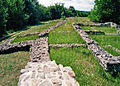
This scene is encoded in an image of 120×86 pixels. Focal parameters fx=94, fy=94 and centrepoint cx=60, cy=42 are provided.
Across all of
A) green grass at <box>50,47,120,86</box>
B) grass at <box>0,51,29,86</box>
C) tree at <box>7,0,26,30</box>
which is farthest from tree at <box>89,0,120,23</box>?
grass at <box>0,51,29,86</box>

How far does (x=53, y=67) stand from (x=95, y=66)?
2.97 m

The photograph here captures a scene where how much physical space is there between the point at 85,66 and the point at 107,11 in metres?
23.0

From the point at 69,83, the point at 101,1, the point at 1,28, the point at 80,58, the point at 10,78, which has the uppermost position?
the point at 101,1

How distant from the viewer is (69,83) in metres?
3.17

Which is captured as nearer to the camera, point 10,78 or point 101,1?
point 10,78

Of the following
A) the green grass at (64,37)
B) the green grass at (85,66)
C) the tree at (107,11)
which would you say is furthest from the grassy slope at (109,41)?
the tree at (107,11)

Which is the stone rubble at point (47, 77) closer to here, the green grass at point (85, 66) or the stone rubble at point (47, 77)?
the stone rubble at point (47, 77)

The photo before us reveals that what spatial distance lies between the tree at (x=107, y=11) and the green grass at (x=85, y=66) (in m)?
20.4

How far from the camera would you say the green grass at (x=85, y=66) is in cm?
458

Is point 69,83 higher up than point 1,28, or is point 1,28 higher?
point 1,28

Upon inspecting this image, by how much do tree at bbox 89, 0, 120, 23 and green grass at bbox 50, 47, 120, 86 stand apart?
2041 cm

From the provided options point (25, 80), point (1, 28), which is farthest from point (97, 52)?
point (1, 28)

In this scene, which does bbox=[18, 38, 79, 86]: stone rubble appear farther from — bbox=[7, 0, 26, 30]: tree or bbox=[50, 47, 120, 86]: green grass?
bbox=[7, 0, 26, 30]: tree

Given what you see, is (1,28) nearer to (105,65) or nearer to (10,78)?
(10,78)
